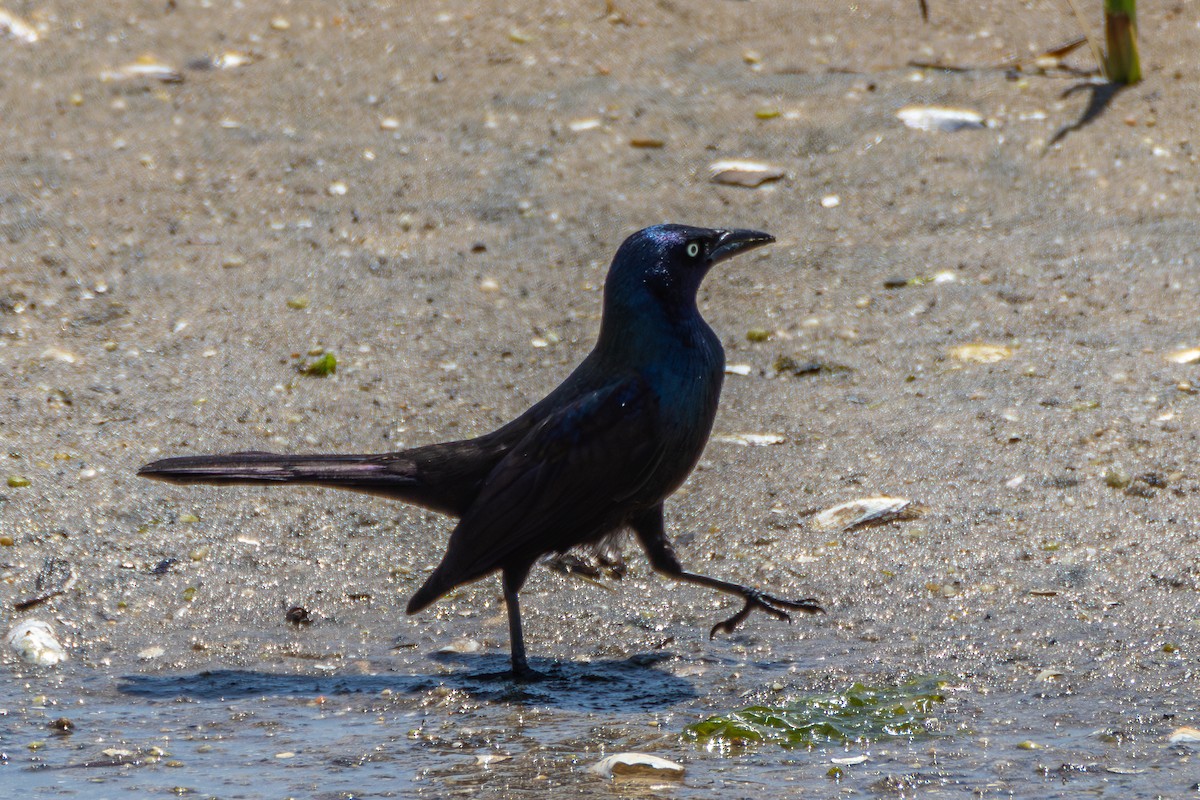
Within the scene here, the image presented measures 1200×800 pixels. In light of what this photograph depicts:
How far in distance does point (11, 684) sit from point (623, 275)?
Result: 76.4 inches

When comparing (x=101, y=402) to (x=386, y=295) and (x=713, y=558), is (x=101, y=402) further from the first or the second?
(x=713, y=558)

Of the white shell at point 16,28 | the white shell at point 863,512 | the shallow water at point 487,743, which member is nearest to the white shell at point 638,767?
the shallow water at point 487,743

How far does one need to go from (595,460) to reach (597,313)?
2.19 metres

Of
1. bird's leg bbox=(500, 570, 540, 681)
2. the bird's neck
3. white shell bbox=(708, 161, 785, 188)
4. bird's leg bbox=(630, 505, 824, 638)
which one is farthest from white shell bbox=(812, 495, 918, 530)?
white shell bbox=(708, 161, 785, 188)

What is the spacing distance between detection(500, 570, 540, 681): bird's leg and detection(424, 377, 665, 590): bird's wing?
70 millimetres

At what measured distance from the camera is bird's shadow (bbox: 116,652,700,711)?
13.1 feet

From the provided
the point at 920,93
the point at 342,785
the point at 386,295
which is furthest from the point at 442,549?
the point at 920,93

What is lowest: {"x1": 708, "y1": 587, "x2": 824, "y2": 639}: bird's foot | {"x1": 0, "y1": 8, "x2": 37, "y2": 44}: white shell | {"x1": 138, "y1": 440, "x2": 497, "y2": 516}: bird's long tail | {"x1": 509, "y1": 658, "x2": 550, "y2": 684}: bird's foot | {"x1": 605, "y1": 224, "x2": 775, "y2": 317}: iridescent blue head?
{"x1": 509, "y1": 658, "x2": 550, "y2": 684}: bird's foot

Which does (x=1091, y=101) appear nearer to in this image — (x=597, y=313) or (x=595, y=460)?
(x=597, y=313)

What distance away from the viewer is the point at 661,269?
4.20 meters

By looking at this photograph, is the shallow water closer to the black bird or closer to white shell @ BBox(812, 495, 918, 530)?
the black bird

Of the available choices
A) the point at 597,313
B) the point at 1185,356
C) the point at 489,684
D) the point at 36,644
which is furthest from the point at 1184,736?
the point at 597,313

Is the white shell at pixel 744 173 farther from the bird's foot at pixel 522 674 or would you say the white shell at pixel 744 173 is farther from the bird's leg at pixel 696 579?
the bird's foot at pixel 522 674

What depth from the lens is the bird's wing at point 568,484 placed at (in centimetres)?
404
